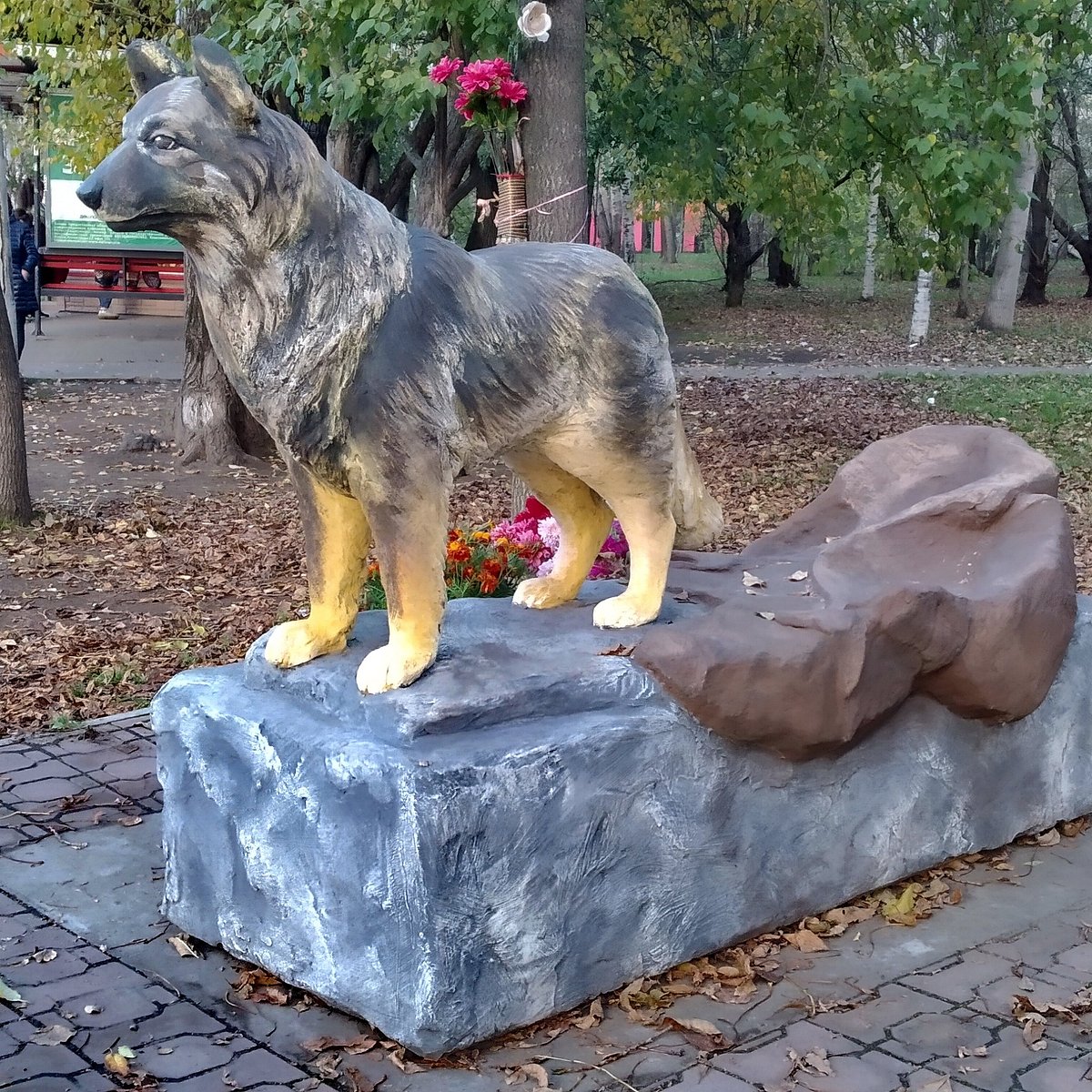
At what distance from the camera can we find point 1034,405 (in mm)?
13469

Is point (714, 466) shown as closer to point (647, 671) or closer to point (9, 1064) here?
point (647, 671)

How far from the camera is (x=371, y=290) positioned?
3.46 metres

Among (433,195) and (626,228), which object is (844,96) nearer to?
(433,195)

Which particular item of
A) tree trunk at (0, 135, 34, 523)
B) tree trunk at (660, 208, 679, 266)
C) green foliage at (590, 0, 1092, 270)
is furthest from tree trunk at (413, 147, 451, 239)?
tree trunk at (660, 208, 679, 266)

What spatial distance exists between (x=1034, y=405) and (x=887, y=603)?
10239 mm

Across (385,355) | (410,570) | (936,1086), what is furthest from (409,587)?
(936,1086)

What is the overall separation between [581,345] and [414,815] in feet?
4.64

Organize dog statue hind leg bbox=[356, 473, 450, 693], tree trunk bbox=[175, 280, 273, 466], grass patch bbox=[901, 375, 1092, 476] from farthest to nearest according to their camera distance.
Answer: grass patch bbox=[901, 375, 1092, 476] < tree trunk bbox=[175, 280, 273, 466] < dog statue hind leg bbox=[356, 473, 450, 693]

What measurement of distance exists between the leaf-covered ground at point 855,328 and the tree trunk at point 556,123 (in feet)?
37.5

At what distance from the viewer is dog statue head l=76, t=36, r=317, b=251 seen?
3137 millimetres

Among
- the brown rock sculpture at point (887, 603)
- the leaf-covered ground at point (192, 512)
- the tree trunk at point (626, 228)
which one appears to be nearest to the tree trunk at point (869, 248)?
the tree trunk at point (626, 228)

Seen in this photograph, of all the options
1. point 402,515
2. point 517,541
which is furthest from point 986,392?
point 402,515

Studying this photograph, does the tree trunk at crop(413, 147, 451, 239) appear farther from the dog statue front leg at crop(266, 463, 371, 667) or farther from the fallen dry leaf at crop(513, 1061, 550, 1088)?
the fallen dry leaf at crop(513, 1061, 550, 1088)

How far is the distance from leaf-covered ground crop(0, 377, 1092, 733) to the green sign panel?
7.83 metres
